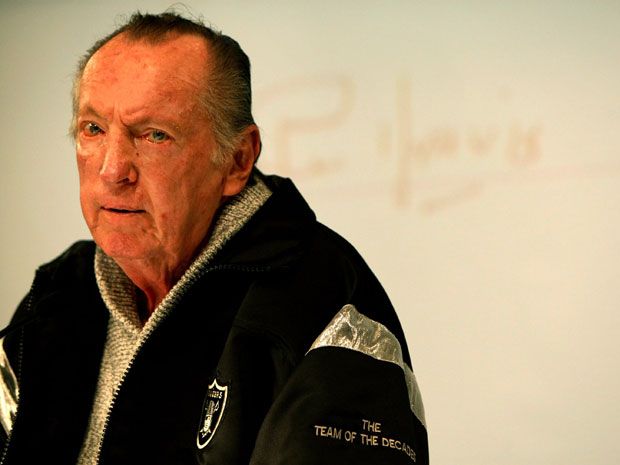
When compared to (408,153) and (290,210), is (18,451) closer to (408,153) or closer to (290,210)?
(290,210)

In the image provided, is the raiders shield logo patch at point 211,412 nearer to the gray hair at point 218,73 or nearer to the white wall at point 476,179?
the gray hair at point 218,73

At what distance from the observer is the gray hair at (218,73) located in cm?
98

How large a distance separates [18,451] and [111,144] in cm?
39

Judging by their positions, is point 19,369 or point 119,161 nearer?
point 119,161

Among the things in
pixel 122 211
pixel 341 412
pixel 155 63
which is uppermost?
pixel 155 63

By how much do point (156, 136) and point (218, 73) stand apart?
0.33ft

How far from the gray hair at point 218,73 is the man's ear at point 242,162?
0.05ft

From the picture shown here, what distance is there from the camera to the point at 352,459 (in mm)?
792

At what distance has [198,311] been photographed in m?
0.99

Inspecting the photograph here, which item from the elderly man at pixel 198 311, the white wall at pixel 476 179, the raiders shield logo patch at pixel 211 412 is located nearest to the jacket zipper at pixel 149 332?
the elderly man at pixel 198 311

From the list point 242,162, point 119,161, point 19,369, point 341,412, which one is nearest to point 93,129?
point 119,161

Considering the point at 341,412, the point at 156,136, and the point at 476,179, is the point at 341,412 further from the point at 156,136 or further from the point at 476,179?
the point at 476,179

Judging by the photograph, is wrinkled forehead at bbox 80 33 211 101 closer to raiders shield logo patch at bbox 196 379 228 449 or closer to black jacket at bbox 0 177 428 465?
black jacket at bbox 0 177 428 465

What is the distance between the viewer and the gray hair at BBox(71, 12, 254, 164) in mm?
977
